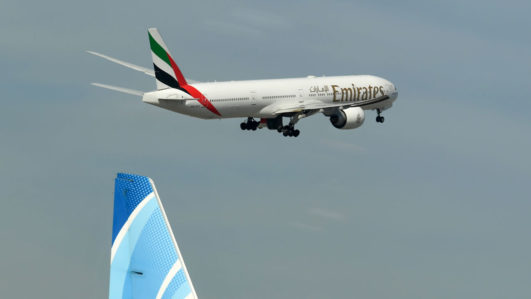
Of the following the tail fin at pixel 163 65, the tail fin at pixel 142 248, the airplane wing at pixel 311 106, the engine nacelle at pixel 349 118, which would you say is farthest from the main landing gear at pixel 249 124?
the tail fin at pixel 142 248

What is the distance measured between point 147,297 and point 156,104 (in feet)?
197

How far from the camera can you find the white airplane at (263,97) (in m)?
85.5

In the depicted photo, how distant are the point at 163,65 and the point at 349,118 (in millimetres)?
17355

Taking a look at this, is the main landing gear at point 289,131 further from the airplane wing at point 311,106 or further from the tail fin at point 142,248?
the tail fin at point 142,248

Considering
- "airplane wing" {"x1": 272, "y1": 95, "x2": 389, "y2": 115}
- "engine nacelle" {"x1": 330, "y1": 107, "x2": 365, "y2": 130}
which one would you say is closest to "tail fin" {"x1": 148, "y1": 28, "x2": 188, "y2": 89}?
"airplane wing" {"x1": 272, "y1": 95, "x2": 389, "y2": 115}

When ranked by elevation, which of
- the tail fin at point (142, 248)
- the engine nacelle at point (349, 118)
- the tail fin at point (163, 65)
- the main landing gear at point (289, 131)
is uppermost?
the tail fin at point (163, 65)

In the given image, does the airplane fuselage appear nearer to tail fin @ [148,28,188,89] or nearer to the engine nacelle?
tail fin @ [148,28,188,89]

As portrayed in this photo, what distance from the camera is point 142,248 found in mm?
26016

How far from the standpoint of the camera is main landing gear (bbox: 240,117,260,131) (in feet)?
302

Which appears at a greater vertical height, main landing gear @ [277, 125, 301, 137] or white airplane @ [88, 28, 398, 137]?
white airplane @ [88, 28, 398, 137]

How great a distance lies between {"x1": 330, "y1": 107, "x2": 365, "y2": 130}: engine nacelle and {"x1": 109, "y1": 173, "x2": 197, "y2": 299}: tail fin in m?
65.0

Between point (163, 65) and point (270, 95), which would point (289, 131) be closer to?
point (270, 95)

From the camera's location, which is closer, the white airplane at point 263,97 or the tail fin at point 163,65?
the white airplane at point 263,97

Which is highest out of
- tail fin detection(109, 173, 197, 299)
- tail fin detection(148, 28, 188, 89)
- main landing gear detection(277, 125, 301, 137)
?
tail fin detection(148, 28, 188, 89)
